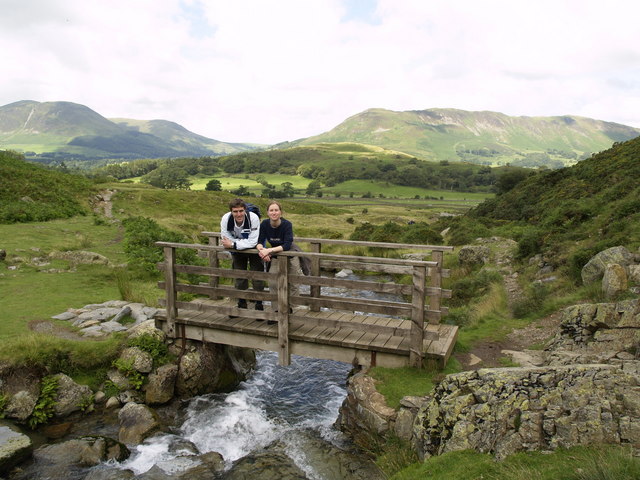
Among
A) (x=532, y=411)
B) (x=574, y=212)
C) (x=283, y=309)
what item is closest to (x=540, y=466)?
(x=532, y=411)

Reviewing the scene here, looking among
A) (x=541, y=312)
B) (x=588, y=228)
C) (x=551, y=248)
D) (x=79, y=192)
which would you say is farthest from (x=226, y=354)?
(x=79, y=192)

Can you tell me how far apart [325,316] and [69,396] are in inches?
250

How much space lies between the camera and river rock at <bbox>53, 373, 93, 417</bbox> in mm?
9391

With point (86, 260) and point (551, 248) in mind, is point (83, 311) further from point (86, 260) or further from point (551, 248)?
point (551, 248)

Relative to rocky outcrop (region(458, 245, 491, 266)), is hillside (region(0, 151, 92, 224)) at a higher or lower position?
higher

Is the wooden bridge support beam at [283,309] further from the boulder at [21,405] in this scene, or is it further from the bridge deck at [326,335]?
the boulder at [21,405]

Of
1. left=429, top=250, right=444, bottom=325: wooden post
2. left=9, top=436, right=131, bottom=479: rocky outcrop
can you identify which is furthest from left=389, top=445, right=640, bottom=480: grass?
left=9, top=436, right=131, bottom=479: rocky outcrop

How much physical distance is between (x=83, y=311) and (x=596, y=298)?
1573cm

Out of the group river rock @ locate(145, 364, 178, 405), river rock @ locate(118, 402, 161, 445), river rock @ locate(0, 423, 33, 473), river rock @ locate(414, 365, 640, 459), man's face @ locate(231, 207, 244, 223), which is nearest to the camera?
river rock @ locate(414, 365, 640, 459)

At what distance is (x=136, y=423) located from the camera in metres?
9.43

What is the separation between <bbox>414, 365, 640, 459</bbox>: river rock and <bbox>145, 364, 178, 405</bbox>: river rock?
6.56 metres

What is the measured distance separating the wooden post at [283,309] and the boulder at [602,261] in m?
10.1

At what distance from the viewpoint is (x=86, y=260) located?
18.5 meters

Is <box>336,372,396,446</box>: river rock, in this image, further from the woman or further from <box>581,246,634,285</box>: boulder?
<box>581,246,634,285</box>: boulder
